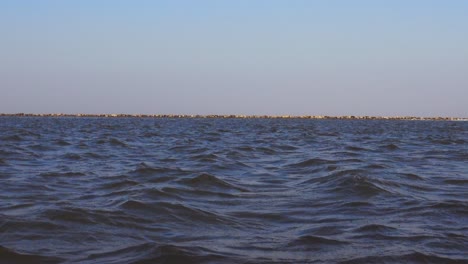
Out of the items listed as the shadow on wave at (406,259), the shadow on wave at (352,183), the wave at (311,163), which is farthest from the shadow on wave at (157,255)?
the wave at (311,163)

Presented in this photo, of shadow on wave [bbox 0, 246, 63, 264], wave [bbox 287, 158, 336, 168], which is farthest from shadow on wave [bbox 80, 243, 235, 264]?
wave [bbox 287, 158, 336, 168]

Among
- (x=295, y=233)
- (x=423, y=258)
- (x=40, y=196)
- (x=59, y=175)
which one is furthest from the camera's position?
(x=59, y=175)

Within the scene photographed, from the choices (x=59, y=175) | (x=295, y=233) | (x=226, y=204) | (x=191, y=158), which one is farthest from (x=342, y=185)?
(x=191, y=158)

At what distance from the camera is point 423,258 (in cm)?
475

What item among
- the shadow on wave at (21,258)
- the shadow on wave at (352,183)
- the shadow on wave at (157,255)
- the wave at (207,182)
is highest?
the shadow on wave at (352,183)

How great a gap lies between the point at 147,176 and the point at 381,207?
4970 millimetres

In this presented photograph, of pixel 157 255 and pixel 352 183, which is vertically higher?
pixel 352 183

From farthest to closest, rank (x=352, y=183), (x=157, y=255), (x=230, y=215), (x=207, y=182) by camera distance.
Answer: (x=207, y=182) → (x=352, y=183) → (x=230, y=215) → (x=157, y=255)

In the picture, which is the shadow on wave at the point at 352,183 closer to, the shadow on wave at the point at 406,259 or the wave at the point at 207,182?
the wave at the point at 207,182

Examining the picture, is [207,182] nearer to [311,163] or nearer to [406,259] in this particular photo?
[311,163]

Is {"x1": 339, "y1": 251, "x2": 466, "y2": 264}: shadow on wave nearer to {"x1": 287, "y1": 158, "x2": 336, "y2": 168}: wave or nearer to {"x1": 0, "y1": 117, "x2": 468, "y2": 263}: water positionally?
{"x1": 0, "y1": 117, "x2": 468, "y2": 263}: water

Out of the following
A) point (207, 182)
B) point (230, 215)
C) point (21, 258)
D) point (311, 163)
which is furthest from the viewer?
point (311, 163)

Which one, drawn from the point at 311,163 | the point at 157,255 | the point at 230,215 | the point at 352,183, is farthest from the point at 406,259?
the point at 311,163

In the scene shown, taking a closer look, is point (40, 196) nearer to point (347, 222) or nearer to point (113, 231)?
point (113, 231)
